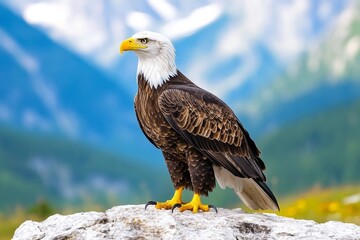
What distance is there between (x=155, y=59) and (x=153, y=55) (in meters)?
0.05

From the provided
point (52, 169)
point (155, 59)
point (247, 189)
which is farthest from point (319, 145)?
point (155, 59)

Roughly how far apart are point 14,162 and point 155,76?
179562mm

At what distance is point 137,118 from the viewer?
8305 mm

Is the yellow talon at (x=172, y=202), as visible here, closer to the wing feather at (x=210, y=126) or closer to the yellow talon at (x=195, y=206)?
the yellow talon at (x=195, y=206)

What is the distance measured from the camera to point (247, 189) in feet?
27.9

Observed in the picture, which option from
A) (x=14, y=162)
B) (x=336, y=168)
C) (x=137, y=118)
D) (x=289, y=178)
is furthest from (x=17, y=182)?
(x=137, y=118)

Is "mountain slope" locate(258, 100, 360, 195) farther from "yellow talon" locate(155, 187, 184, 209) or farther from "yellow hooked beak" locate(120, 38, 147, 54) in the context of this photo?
Result: "yellow hooked beak" locate(120, 38, 147, 54)

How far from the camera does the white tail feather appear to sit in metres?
8.27

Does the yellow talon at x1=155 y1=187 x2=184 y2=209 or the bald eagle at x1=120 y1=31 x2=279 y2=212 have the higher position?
the bald eagle at x1=120 y1=31 x2=279 y2=212

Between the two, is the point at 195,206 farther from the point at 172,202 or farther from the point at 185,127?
the point at 185,127

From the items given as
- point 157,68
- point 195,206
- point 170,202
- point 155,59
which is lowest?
point 195,206

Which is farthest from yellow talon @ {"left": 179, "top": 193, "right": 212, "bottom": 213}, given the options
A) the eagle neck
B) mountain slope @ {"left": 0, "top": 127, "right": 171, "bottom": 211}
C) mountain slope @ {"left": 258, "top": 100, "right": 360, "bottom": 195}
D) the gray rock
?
mountain slope @ {"left": 0, "top": 127, "right": 171, "bottom": 211}

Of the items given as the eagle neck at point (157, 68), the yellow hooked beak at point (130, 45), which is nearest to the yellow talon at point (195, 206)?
the eagle neck at point (157, 68)

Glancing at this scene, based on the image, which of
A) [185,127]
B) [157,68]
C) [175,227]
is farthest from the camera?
[157,68]
